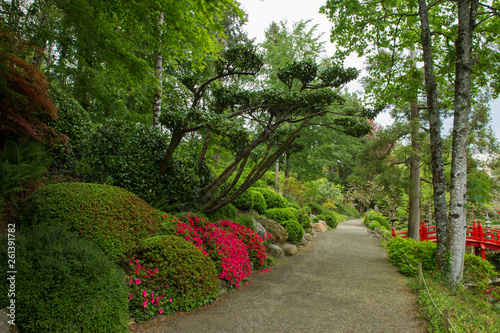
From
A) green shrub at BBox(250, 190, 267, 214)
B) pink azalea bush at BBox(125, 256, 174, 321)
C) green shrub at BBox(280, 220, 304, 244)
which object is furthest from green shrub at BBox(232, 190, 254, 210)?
pink azalea bush at BBox(125, 256, 174, 321)

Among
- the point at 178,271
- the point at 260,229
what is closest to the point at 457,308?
the point at 178,271

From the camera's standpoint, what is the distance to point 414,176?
384 inches

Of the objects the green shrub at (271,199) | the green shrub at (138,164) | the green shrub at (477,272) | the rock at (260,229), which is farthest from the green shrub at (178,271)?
the green shrub at (271,199)

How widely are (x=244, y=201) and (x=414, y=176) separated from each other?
6.08 meters

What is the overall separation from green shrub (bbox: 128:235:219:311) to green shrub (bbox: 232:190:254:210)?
4.79 m

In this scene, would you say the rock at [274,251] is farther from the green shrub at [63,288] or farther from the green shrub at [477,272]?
the green shrub at [63,288]

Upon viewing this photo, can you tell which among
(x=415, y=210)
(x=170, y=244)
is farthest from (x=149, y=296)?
(x=415, y=210)

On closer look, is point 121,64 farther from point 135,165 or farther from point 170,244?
point 170,244

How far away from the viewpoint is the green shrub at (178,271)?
138 inches

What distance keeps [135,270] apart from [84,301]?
3.17 feet

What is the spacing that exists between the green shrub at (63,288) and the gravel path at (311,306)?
663 millimetres

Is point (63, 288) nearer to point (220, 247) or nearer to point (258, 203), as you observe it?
point (220, 247)

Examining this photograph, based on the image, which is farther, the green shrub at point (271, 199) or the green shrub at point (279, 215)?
the green shrub at point (271, 199)

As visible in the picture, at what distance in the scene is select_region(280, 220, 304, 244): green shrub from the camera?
9.20 meters
